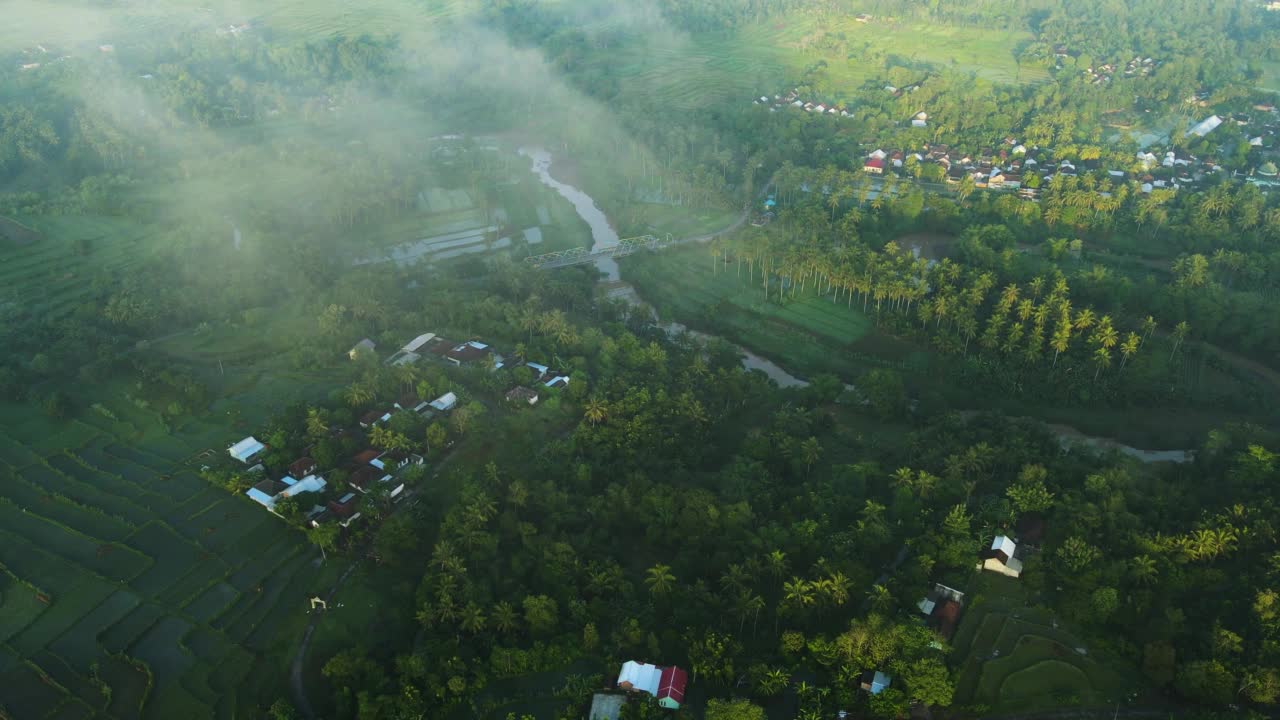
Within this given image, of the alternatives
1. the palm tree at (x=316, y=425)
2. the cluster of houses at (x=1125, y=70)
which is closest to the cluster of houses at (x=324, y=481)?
the palm tree at (x=316, y=425)

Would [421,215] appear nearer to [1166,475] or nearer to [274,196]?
[274,196]

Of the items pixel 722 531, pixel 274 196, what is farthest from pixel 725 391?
pixel 274 196

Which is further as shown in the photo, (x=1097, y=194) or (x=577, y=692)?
(x=1097, y=194)

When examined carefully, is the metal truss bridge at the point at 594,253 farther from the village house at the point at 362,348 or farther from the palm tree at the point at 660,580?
the palm tree at the point at 660,580

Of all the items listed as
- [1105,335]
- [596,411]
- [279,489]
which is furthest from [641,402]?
[1105,335]

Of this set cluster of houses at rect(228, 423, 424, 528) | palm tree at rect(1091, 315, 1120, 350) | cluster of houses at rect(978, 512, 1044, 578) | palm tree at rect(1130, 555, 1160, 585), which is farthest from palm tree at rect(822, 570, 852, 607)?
palm tree at rect(1091, 315, 1120, 350)

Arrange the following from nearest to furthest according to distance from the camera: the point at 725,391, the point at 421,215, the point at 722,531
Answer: the point at 722,531, the point at 725,391, the point at 421,215
